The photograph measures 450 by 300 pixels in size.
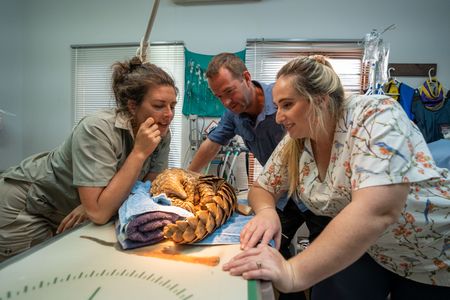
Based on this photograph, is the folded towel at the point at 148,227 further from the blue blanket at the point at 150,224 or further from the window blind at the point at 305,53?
the window blind at the point at 305,53

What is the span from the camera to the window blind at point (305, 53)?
2715 mm

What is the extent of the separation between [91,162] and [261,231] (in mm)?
588

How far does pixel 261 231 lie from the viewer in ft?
2.58

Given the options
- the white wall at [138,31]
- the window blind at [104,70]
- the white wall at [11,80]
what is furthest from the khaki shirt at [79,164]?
the white wall at [11,80]

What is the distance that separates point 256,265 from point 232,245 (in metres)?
0.15

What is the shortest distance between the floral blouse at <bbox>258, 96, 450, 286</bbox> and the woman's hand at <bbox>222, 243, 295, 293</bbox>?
0.82 ft

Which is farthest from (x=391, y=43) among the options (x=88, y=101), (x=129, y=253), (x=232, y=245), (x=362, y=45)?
(x=88, y=101)

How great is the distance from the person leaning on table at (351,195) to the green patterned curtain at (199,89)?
6.12 feet

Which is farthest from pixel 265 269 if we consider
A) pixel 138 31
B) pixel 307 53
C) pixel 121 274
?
pixel 138 31

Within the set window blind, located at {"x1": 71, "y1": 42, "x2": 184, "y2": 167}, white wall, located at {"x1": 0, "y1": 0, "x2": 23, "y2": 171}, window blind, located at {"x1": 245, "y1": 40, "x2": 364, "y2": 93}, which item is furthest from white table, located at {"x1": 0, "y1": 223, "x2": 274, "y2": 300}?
white wall, located at {"x1": 0, "y1": 0, "x2": 23, "y2": 171}

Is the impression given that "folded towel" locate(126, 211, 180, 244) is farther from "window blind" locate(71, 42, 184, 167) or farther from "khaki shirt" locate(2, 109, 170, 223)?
"window blind" locate(71, 42, 184, 167)

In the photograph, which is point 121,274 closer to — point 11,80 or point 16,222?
point 16,222

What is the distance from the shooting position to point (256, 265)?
1.99ft

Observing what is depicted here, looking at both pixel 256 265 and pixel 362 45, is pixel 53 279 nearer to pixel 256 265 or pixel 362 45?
pixel 256 265
